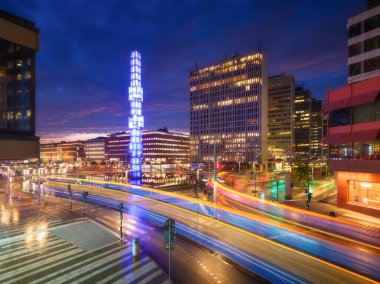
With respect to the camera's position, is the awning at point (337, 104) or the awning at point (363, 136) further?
the awning at point (337, 104)

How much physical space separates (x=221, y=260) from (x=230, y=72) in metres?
143

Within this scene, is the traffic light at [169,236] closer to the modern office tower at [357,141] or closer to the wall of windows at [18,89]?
the wall of windows at [18,89]

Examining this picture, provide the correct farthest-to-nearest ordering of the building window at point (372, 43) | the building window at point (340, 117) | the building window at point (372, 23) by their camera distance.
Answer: the building window at point (372, 23) → the building window at point (372, 43) → the building window at point (340, 117)

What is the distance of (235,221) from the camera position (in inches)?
1008

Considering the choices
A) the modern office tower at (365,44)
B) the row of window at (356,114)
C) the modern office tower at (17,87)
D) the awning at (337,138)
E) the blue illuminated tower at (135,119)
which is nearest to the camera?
the modern office tower at (17,87)

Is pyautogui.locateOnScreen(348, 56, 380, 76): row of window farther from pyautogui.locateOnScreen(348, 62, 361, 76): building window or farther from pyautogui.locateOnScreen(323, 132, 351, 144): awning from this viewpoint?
pyautogui.locateOnScreen(323, 132, 351, 144): awning

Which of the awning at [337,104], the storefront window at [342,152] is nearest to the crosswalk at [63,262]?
the storefront window at [342,152]

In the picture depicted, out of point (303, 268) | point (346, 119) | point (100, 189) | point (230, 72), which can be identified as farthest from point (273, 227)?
point (230, 72)

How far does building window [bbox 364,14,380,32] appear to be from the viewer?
129 ft

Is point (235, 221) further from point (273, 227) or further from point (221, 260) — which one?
point (221, 260)

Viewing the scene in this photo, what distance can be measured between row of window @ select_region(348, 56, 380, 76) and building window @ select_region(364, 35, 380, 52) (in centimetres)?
174

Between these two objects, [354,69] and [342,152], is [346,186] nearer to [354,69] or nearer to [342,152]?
[342,152]

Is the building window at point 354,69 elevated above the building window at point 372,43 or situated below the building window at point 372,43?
below

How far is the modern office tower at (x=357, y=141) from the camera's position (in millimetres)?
29359
